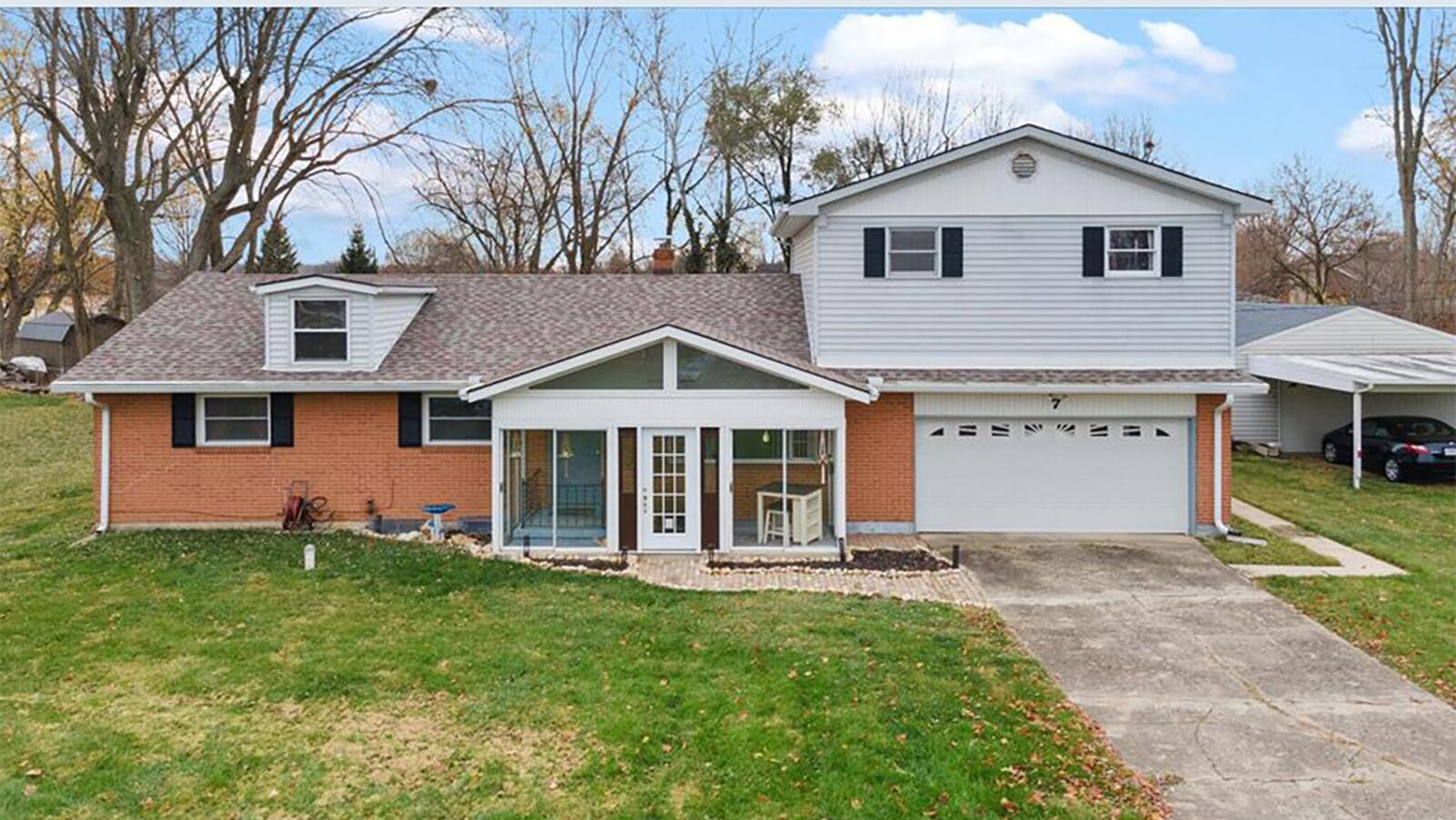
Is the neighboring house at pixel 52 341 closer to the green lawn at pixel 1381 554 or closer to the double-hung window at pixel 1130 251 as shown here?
the double-hung window at pixel 1130 251

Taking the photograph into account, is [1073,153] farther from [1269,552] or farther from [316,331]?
[316,331]

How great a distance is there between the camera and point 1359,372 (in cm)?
2014

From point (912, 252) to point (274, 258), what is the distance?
24.5 m

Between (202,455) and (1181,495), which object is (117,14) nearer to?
(202,455)

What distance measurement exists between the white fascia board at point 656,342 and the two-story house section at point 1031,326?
1.86 metres

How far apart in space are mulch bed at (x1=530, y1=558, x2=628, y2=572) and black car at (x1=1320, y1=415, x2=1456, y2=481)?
1754 cm

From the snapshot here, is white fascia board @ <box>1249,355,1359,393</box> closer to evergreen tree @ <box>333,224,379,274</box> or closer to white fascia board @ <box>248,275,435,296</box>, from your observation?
white fascia board @ <box>248,275,435,296</box>

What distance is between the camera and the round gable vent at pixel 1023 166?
591 inches

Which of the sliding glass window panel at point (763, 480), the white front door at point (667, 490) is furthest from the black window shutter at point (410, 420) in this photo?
the sliding glass window panel at point (763, 480)

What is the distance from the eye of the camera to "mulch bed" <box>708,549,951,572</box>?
41.7ft

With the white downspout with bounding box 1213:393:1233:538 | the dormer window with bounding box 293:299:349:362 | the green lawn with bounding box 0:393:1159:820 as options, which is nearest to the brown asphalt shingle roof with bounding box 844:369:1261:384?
the white downspout with bounding box 1213:393:1233:538

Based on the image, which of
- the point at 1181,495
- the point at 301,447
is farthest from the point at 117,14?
the point at 1181,495

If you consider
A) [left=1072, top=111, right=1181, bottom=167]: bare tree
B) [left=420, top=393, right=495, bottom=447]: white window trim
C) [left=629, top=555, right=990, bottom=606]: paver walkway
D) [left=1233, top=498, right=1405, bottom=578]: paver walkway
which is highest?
[left=1072, top=111, right=1181, bottom=167]: bare tree

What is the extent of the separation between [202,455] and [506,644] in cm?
869
